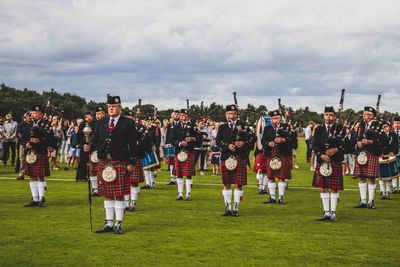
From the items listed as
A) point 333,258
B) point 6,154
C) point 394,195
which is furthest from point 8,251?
point 6,154

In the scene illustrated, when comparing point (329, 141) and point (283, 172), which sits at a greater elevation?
point (329, 141)

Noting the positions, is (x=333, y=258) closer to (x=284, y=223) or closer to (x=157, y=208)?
(x=284, y=223)

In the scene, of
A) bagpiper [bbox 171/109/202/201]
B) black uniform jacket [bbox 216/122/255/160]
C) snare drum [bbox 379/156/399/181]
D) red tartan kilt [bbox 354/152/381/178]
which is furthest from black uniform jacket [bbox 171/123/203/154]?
snare drum [bbox 379/156/399/181]

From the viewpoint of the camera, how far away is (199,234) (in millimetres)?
9023

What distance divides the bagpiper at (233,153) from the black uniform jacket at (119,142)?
2.56 m

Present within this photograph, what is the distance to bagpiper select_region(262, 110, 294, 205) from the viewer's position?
13.1m

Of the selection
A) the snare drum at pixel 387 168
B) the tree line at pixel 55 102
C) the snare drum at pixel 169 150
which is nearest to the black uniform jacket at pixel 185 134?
A: the snare drum at pixel 169 150

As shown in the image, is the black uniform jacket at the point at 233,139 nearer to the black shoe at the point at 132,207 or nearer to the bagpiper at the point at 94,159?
the black shoe at the point at 132,207

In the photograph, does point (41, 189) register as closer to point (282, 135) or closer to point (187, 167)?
point (187, 167)

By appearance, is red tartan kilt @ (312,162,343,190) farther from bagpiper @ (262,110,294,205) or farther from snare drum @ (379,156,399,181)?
snare drum @ (379,156,399,181)

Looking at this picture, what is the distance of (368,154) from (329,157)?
9.07 ft

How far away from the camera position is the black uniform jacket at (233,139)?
11.1 m

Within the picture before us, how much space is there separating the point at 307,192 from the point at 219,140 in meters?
5.69

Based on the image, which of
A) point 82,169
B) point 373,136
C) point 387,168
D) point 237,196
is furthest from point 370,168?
point 82,169
